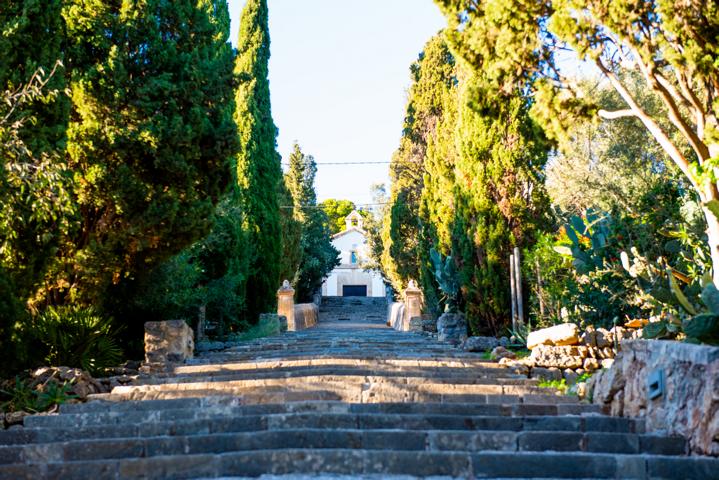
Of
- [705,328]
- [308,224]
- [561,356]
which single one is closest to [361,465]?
[705,328]

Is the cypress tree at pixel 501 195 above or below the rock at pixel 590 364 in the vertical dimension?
above

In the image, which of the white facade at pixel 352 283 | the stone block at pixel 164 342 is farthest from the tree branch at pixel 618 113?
the white facade at pixel 352 283

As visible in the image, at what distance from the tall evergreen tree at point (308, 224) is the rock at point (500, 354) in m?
27.5

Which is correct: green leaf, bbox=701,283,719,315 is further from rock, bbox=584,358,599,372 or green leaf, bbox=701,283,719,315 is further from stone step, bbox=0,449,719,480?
rock, bbox=584,358,599,372

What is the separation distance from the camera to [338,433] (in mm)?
6098

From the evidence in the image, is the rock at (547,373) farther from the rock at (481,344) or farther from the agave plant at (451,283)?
the agave plant at (451,283)

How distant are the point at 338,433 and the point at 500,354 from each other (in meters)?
5.65

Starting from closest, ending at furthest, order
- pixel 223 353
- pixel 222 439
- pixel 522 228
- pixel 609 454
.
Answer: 1. pixel 609 454
2. pixel 222 439
3. pixel 223 353
4. pixel 522 228

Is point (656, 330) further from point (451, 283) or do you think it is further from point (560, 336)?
point (451, 283)

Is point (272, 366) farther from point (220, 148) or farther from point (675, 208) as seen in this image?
point (675, 208)

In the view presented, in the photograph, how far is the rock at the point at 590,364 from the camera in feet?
31.3

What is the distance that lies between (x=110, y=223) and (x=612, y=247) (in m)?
7.34

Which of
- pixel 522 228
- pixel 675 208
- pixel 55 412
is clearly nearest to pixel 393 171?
pixel 522 228

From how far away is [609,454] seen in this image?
18.7ft
